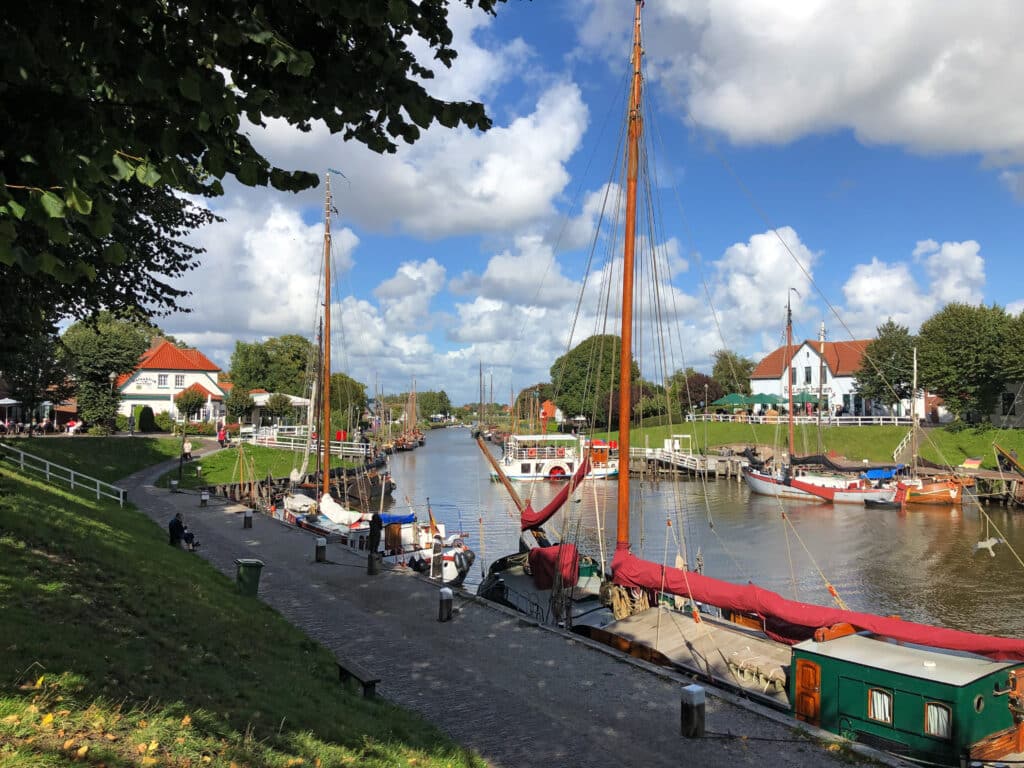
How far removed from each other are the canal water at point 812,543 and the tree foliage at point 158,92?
12738 mm

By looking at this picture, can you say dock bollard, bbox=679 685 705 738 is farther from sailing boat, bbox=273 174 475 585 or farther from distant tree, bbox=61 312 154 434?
distant tree, bbox=61 312 154 434

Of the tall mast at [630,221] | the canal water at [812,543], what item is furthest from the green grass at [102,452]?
the tall mast at [630,221]

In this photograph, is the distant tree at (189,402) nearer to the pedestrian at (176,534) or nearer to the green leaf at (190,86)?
the pedestrian at (176,534)

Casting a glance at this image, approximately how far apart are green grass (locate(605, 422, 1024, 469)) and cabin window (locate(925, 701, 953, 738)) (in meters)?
37.0

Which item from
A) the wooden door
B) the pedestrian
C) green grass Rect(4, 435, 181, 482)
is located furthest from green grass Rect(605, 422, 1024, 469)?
the wooden door

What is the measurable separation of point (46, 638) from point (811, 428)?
6709 cm

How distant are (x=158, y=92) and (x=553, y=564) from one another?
1571 cm

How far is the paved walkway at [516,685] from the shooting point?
29.6ft

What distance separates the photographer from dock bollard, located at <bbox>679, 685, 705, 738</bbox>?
9352 millimetres

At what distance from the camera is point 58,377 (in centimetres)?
4019

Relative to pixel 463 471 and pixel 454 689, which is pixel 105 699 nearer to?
pixel 454 689

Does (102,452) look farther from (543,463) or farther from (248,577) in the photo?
(543,463)

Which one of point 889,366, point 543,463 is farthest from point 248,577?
point 889,366

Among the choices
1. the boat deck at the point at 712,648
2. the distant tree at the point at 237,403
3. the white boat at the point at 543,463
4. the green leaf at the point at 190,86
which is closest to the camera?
the green leaf at the point at 190,86
